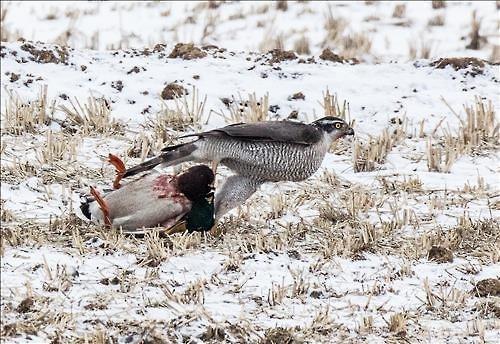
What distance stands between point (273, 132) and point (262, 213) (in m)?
0.65

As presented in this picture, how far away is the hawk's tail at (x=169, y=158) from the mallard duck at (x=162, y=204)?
105 mm

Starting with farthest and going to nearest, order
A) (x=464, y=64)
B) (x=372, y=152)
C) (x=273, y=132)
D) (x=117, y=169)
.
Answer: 1. (x=464, y=64)
2. (x=372, y=152)
3. (x=117, y=169)
4. (x=273, y=132)

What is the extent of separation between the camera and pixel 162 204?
20.4ft

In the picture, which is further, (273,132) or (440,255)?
(273,132)

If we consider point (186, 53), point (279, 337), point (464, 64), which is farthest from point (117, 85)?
point (279, 337)

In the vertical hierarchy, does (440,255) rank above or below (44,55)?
below

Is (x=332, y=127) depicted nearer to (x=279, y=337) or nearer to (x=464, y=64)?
(x=279, y=337)

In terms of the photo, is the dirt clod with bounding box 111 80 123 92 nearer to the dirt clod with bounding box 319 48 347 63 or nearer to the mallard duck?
the dirt clod with bounding box 319 48 347 63

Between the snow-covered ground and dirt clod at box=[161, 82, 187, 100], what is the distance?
7 centimetres

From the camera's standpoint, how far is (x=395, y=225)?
6.62 metres

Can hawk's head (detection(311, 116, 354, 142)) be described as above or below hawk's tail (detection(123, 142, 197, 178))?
above

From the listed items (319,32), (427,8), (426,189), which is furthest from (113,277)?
(427,8)

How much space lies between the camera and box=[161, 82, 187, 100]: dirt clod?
9.07 metres

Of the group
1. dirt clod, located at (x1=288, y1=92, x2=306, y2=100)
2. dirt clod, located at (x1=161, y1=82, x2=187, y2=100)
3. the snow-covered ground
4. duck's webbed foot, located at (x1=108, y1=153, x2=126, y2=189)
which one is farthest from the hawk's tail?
dirt clod, located at (x1=288, y1=92, x2=306, y2=100)
